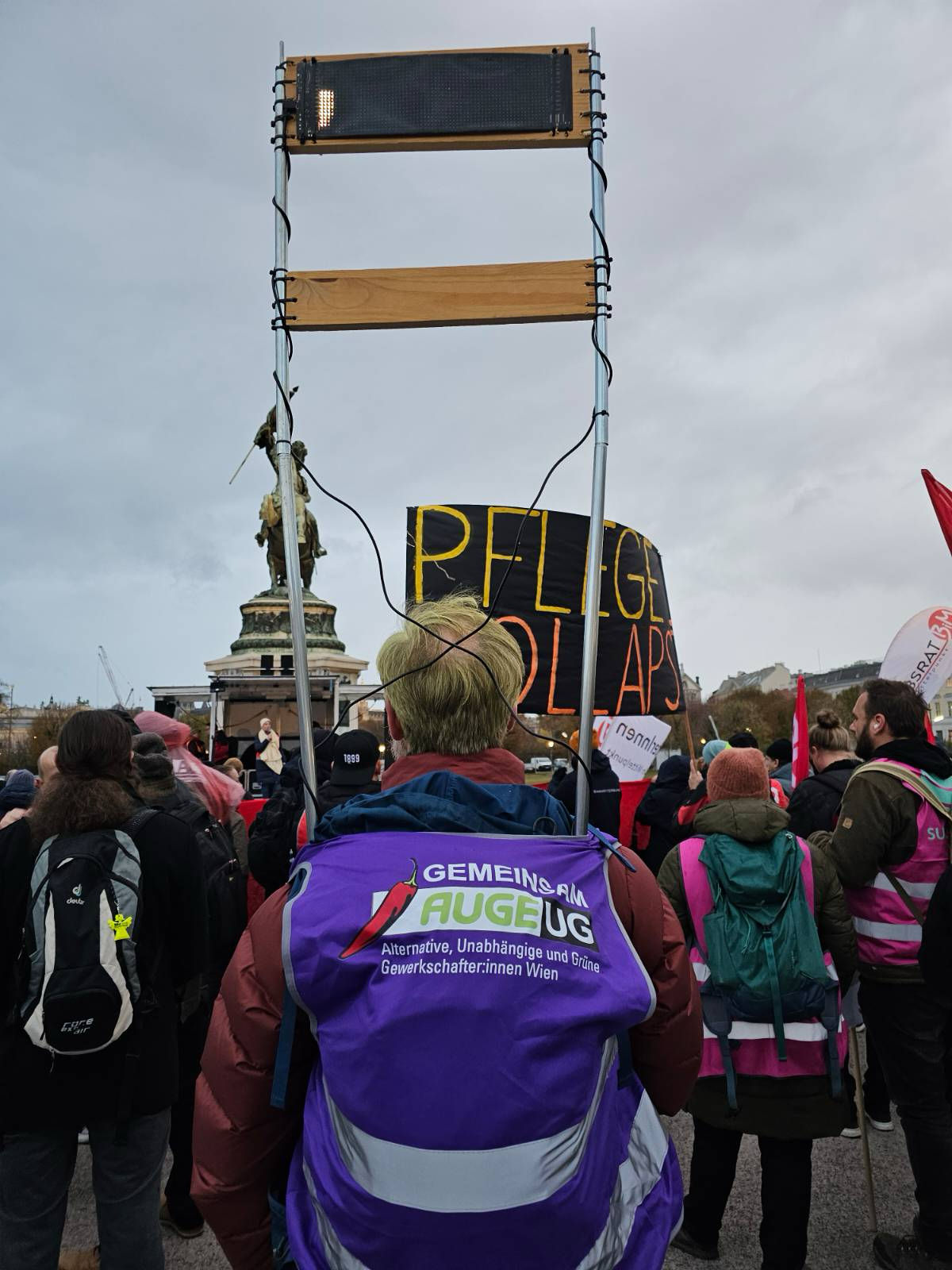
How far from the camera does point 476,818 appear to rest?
1544 mm

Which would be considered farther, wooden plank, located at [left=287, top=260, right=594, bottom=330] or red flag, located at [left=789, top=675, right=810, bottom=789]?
red flag, located at [left=789, top=675, right=810, bottom=789]

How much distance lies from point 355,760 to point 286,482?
2.23 m

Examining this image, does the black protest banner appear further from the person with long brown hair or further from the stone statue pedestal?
the stone statue pedestal

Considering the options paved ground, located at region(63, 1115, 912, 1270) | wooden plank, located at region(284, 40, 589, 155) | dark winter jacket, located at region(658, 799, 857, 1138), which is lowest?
paved ground, located at region(63, 1115, 912, 1270)

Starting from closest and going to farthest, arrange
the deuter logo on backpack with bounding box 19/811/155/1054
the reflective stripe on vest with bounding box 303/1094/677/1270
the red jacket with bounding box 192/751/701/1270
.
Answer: the reflective stripe on vest with bounding box 303/1094/677/1270 < the red jacket with bounding box 192/751/701/1270 < the deuter logo on backpack with bounding box 19/811/155/1054

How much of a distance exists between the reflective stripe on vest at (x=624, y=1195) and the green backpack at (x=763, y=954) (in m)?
1.33

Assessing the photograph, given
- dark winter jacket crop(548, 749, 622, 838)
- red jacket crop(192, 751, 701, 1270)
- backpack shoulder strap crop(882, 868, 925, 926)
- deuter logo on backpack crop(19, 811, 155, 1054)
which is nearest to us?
red jacket crop(192, 751, 701, 1270)

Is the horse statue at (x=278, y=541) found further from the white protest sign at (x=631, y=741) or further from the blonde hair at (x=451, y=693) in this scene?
the blonde hair at (x=451, y=693)

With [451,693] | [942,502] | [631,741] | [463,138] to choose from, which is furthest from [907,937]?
[631,741]

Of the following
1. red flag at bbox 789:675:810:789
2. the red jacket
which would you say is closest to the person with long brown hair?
the red jacket

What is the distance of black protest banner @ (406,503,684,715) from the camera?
14.0ft

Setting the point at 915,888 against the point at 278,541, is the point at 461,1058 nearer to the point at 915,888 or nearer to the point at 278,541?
the point at 915,888

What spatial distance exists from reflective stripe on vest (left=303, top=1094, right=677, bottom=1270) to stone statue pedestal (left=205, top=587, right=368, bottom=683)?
22.4 m

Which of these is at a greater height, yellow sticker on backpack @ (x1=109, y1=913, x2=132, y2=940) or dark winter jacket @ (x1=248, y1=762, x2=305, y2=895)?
yellow sticker on backpack @ (x1=109, y1=913, x2=132, y2=940)
